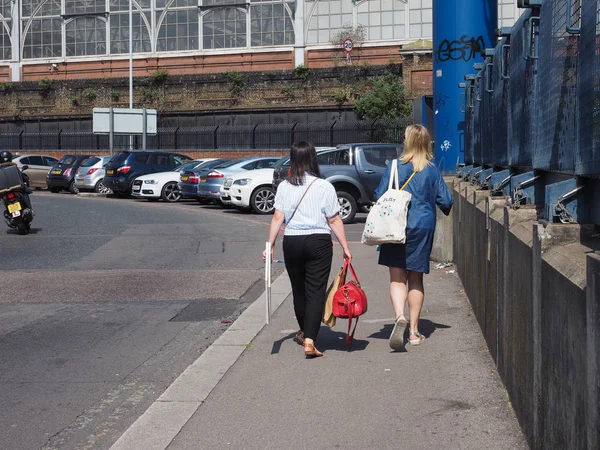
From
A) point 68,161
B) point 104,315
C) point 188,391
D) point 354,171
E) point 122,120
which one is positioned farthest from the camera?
point 122,120

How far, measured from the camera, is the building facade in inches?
2057

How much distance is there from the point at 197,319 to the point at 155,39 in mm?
48269

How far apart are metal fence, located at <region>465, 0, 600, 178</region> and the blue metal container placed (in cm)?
384

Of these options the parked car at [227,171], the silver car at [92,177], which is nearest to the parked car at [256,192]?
the parked car at [227,171]

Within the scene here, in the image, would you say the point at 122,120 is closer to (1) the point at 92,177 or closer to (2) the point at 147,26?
(1) the point at 92,177

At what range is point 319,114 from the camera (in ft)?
165

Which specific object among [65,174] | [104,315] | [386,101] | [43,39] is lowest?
[104,315]

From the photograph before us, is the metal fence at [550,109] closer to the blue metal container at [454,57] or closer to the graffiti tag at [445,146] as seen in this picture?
the blue metal container at [454,57]

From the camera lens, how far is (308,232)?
7.68m

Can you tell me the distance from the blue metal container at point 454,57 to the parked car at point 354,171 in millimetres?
6872

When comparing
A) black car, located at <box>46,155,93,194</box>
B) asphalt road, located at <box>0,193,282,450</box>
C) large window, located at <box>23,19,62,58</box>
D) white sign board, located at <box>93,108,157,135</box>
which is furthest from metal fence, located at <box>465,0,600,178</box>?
large window, located at <box>23,19,62,58</box>

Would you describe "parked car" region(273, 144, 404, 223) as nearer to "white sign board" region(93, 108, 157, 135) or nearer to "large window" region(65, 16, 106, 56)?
"white sign board" region(93, 108, 157, 135)

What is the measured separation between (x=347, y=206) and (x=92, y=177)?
1709cm

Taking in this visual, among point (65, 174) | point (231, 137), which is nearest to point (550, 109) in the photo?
point (65, 174)
